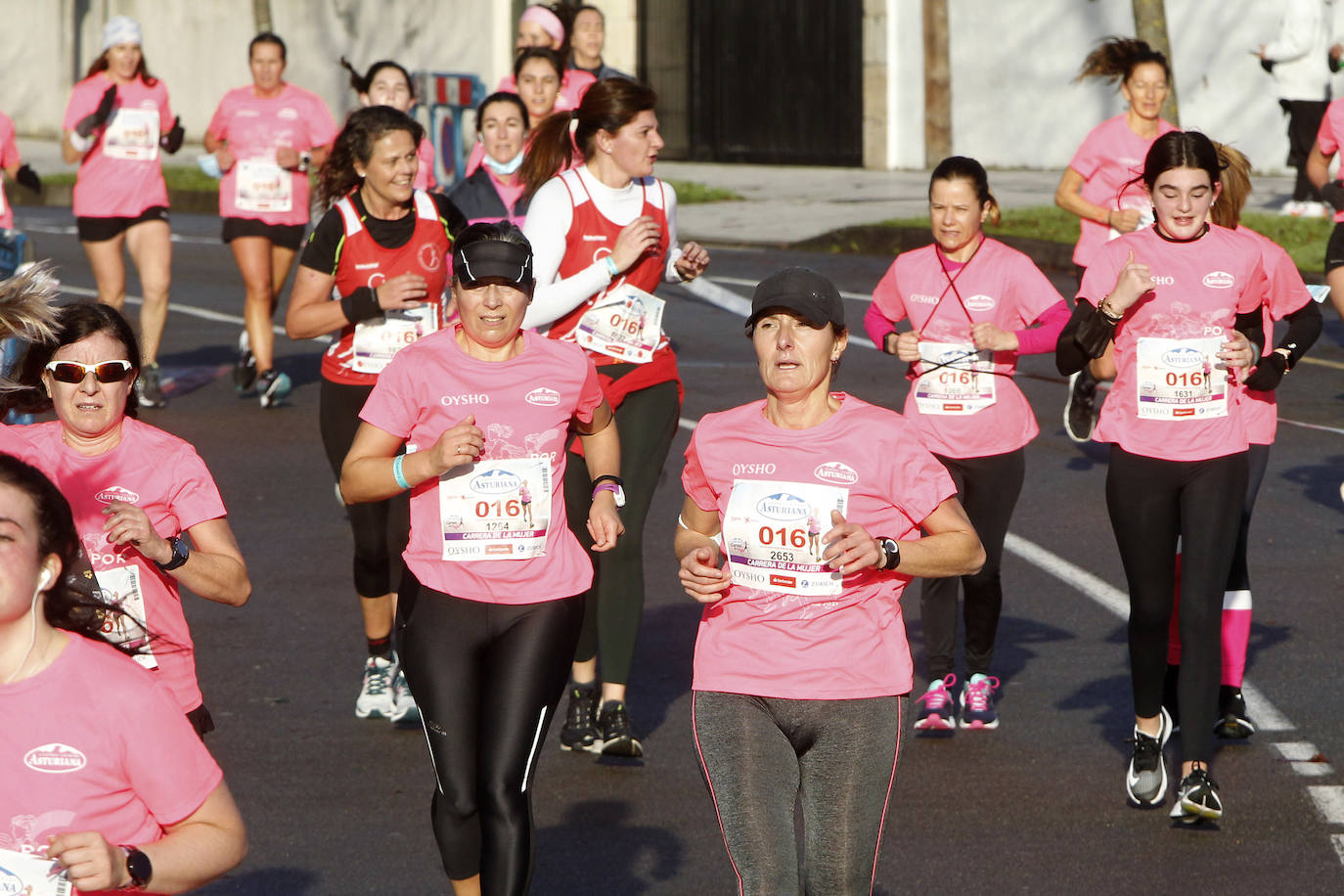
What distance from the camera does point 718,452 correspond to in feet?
16.0

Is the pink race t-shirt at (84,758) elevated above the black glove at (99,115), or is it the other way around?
the black glove at (99,115)

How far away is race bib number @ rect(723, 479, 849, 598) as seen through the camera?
184 inches

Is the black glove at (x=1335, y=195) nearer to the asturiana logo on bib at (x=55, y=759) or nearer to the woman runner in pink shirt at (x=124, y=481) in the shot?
the woman runner in pink shirt at (x=124, y=481)

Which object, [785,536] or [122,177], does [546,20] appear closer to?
[122,177]

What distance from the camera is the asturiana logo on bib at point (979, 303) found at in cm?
736

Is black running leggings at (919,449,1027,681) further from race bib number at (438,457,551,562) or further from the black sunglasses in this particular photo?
the black sunglasses

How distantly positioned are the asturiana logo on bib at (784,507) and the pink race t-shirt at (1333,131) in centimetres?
668

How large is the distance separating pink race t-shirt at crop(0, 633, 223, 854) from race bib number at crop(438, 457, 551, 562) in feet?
6.54

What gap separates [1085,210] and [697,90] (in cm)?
2206

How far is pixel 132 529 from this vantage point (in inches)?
164

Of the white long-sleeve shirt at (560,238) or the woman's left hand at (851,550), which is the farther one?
the white long-sleeve shirt at (560,238)

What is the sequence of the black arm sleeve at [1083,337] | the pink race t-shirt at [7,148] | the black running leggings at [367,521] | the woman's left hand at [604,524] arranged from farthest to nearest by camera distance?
1. the pink race t-shirt at [7,148]
2. the black running leggings at [367,521]
3. the black arm sleeve at [1083,337]
4. the woman's left hand at [604,524]

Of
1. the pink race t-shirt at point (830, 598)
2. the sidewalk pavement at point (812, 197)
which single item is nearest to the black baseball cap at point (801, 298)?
the pink race t-shirt at point (830, 598)

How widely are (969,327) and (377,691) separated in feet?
8.13
